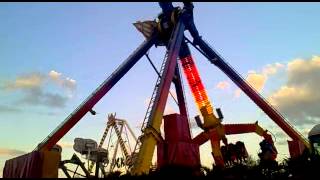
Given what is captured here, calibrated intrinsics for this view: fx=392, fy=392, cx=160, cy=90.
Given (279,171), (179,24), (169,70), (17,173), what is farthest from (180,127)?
(279,171)

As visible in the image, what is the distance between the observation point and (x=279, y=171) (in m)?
15.2

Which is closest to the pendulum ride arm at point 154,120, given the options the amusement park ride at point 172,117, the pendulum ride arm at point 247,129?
the amusement park ride at point 172,117

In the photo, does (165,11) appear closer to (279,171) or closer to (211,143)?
(211,143)

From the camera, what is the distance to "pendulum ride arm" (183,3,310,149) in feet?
159

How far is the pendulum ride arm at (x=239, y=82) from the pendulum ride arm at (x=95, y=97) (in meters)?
5.36

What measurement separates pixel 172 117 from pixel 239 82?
1686 centimetres

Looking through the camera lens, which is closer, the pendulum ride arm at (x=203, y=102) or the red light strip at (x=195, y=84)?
the pendulum ride arm at (x=203, y=102)

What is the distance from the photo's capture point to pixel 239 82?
4941 cm

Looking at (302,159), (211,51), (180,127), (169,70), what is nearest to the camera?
(302,159)

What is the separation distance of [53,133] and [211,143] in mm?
17178

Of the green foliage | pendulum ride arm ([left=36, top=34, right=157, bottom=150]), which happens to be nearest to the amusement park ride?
pendulum ride arm ([left=36, top=34, right=157, bottom=150])

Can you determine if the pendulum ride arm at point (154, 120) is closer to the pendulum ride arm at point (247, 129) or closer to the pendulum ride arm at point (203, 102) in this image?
the pendulum ride arm at point (203, 102)

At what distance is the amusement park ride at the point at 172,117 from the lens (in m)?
34.8

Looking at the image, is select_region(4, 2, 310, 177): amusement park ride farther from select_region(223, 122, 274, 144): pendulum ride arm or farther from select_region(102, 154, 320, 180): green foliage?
select_region(102, 154, 320, 180): green foliage
